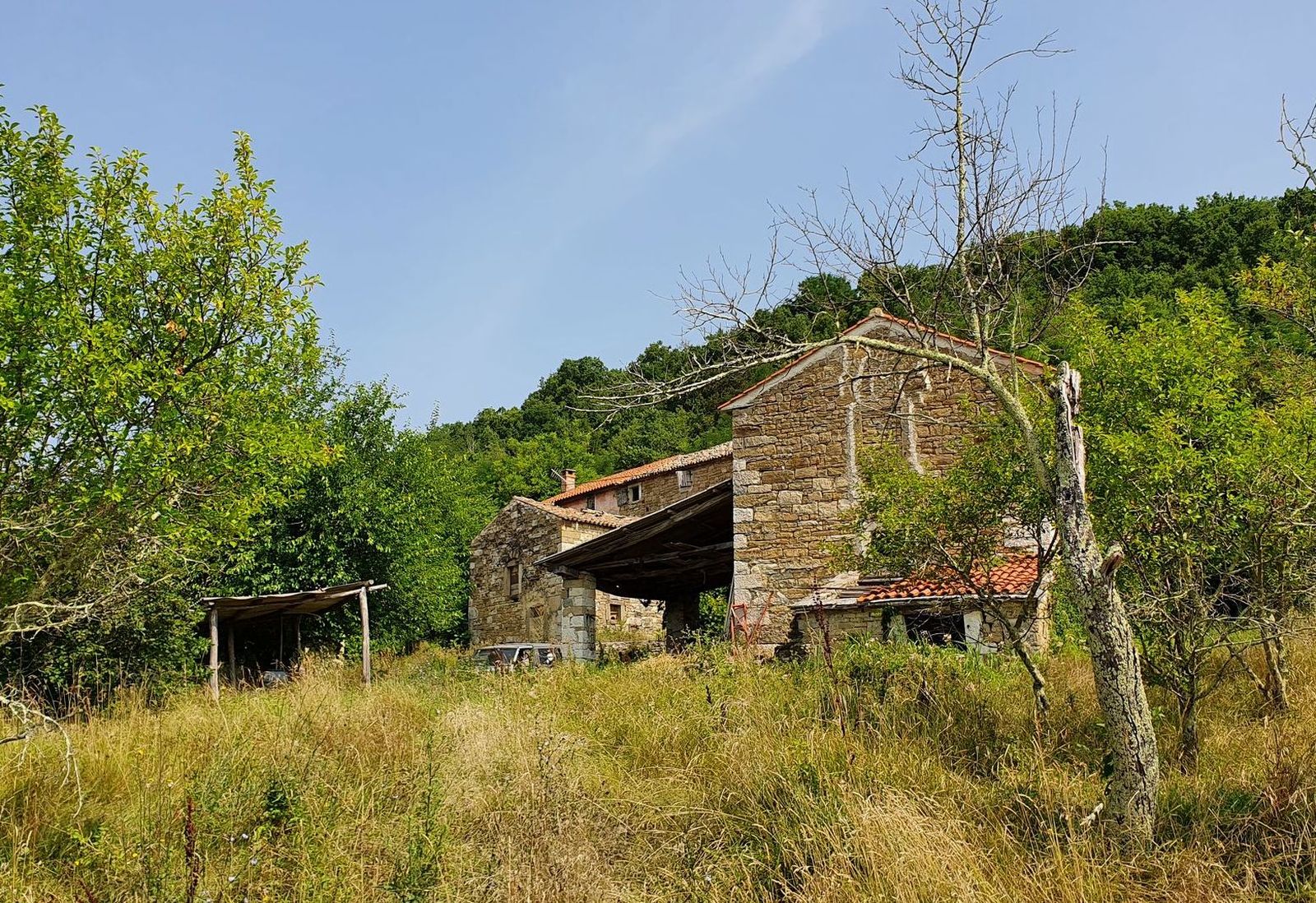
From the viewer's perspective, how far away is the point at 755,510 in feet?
45.8

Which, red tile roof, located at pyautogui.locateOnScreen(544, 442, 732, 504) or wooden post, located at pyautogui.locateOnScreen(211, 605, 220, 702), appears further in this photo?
red tile roof, located at pyautogui.locateOnScreen(544, 442, 732, 504)

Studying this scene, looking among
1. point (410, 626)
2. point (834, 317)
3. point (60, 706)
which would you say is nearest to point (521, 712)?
point (834, 317)

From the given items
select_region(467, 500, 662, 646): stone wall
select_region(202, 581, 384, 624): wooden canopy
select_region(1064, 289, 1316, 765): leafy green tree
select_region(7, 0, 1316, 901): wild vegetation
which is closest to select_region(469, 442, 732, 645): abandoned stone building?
select_region(467, 500, 662, 646): stone wall

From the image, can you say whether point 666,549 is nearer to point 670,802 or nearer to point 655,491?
point 670,802

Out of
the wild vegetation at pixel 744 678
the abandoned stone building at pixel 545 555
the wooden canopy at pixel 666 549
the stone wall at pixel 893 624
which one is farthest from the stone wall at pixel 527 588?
the wild vegetation at pixel 744 678

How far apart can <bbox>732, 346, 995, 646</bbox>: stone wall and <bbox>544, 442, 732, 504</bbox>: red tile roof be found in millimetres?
13451

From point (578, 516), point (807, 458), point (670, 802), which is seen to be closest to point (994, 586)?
point (807, 458)

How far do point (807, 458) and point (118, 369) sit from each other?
9374 mm

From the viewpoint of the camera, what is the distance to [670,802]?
6.15 metres

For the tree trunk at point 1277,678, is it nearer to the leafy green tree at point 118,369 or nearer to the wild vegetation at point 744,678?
the wild vegetation at point 744,678

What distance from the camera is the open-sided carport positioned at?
14188 millimetres

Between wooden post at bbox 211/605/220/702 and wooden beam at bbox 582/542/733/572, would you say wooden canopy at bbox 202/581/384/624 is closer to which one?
wooden post at bbox 211/605/220/702

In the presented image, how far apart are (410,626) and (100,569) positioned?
47.2 feet

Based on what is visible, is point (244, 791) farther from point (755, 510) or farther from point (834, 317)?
point (755, 510)
